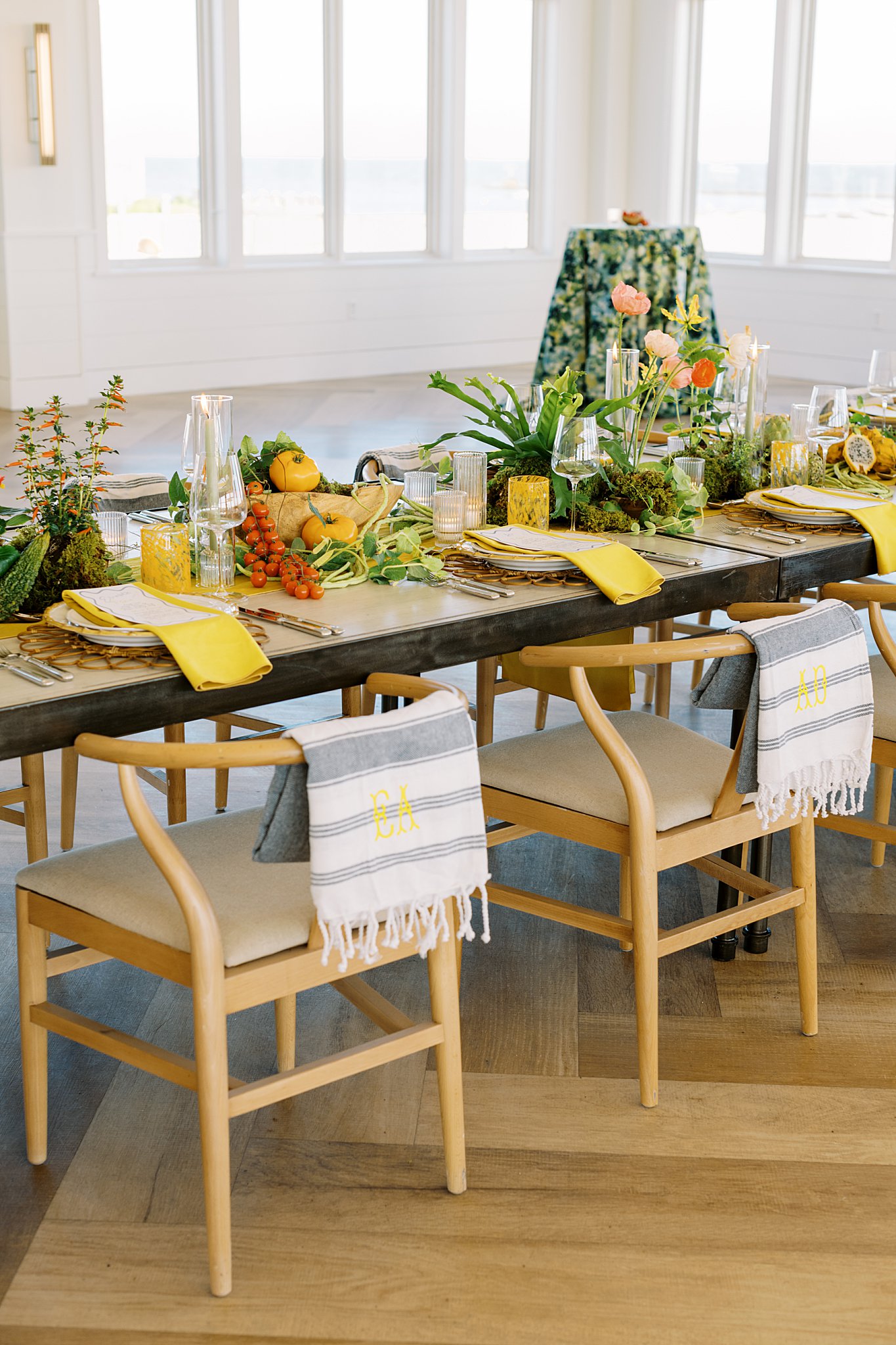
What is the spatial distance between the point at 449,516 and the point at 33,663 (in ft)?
2.91

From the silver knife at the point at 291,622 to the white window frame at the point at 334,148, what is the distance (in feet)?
24.3

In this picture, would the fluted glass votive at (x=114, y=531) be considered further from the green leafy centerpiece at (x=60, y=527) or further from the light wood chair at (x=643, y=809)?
the light wood chair at (x=643, y=809)

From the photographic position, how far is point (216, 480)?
2.14 m

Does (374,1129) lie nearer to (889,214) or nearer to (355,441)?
(355,441)

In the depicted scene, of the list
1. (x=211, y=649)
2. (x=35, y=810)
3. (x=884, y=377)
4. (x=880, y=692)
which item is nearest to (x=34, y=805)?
(x=35, y=810)

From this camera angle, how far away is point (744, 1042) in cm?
231

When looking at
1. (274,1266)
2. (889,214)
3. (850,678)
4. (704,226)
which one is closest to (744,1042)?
(850,678)

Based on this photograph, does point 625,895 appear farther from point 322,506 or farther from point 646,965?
point 322,506

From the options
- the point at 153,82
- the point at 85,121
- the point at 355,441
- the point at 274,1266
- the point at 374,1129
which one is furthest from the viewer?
the point at 153,82

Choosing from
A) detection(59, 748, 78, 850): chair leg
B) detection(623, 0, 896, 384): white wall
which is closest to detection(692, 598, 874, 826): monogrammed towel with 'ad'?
detection(59, 748, 78, 850): chair leg

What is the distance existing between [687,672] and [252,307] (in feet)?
20.4

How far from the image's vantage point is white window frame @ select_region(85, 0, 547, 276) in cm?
909

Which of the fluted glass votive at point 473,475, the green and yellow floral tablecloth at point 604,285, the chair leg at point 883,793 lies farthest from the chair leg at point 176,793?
the green and yellow floral tablecloth at point 604,285

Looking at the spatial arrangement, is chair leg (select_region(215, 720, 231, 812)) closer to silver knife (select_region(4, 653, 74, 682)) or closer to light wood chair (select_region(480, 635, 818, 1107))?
light wood chair (select_region(480, 635, 818, 1107))
